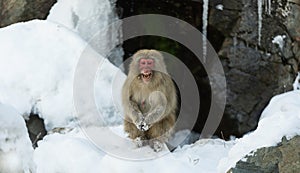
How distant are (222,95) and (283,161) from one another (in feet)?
15.9

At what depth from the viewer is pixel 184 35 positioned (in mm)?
8719

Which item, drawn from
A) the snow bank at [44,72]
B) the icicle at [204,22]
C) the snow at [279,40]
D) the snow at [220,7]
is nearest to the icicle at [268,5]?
the snow at [279,40]

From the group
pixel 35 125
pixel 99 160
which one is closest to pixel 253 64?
pixel 35 125

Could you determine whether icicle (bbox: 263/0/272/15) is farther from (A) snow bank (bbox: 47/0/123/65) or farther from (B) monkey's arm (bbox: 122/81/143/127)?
(B) monkey's arm (bbox: 122/81/143/127)

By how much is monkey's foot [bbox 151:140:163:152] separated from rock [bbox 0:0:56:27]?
345 cm

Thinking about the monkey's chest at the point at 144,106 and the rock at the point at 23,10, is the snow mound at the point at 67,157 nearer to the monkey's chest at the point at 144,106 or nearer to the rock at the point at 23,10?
the monkey's chest at the point at 144,106

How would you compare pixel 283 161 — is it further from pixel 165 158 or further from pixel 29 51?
pixel 29 51

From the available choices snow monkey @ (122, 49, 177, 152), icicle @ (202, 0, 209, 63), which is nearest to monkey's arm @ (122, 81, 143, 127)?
snow monkey @ (122, 49, 177, 152)

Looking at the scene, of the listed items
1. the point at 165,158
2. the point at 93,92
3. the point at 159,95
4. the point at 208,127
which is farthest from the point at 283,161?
the point at 208,127

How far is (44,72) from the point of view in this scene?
6.77 metres

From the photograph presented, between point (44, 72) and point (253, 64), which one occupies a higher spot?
point (44, 72)

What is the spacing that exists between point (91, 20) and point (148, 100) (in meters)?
2.81

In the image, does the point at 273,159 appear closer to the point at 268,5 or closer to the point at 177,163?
the point at 177,163

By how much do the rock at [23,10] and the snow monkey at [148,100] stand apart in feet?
10.1
